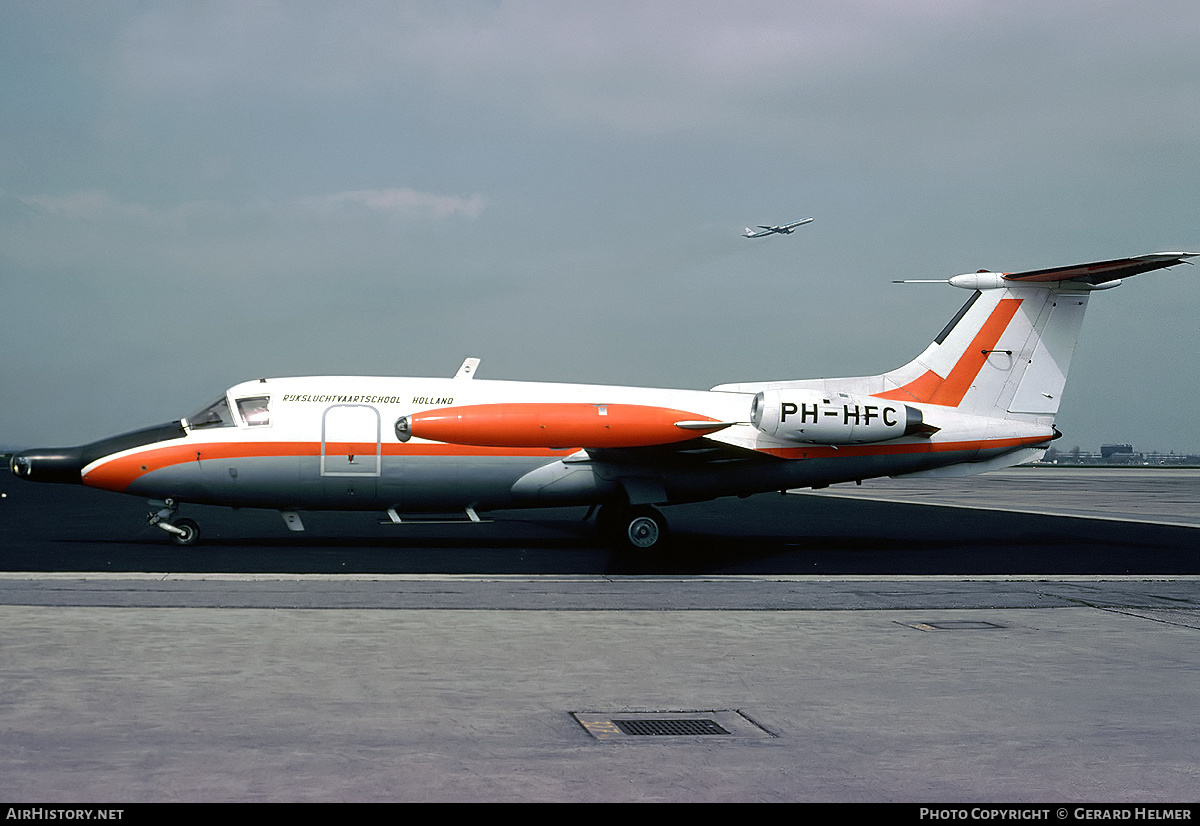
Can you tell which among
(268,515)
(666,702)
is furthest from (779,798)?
(268,515)

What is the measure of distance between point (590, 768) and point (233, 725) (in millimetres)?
2453

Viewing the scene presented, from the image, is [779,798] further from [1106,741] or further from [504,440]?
[504,440]

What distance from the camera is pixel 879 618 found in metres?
12.4

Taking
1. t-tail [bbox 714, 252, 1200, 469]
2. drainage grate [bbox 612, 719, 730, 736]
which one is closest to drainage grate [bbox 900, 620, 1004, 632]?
drainage grate [bbox 612, 719, 730, 736]

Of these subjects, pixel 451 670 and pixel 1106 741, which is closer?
pixel 1106 741

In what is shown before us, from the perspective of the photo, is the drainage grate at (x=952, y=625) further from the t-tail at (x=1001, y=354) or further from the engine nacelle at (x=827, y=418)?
the t-tail at (x=1001, y=354)

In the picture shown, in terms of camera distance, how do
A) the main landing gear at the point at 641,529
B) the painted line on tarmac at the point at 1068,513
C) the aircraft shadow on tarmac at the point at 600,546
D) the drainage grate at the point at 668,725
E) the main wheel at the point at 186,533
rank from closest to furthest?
the drainage grate at the point at 668,725 < the aircraft shadow on tarmac at the point at 600,546 < the main landing gear at the point at 641,529 < the main wheel at the point at 186,533 < the painted line on tarmac at the point at 1068,513

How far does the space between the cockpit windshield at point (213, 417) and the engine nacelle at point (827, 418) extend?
379 inches

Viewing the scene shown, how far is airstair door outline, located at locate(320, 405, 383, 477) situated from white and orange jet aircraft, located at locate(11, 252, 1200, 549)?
0.03 meters

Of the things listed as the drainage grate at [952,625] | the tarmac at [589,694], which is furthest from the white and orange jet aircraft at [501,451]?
the drainage grate at [952,625]

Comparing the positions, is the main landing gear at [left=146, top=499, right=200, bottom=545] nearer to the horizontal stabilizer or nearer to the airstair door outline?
the airstair door outline

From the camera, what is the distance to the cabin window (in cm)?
2036

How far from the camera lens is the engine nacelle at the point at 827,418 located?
19781mm

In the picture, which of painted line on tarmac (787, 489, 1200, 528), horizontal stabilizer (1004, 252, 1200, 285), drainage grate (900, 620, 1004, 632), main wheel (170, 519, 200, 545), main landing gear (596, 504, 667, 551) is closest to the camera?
drainage grate (900, 620, 1004, 632)
